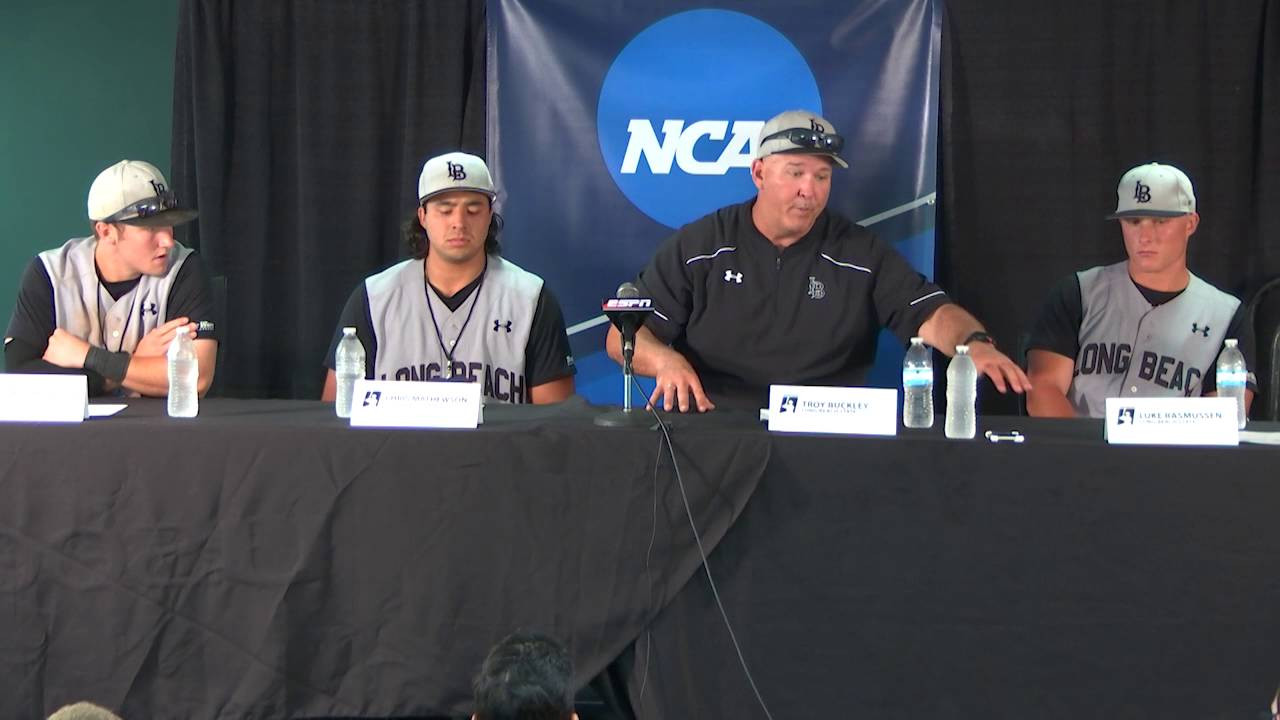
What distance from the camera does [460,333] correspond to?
128 inches

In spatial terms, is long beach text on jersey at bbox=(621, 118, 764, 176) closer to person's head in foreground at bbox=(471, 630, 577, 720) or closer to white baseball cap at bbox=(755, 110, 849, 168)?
white baseball cap at bbox=(755, 110, 849, 168)

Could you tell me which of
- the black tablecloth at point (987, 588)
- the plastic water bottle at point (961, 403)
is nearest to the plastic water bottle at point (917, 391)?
the plastic water bottle at point (961, 403)

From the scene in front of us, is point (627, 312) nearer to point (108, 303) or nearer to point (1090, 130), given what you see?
point (108, 303)

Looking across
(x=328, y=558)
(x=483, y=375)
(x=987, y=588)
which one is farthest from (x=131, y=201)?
(x=987, y=588)

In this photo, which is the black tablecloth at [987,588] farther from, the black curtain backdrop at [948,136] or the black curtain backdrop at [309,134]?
the black curtain backdrop at [309,134]

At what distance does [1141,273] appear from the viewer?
3295mm

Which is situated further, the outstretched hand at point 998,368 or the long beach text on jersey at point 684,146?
the long beach text on jersey at point 684,146

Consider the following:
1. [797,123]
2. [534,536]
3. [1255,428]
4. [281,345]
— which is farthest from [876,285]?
[281,345]

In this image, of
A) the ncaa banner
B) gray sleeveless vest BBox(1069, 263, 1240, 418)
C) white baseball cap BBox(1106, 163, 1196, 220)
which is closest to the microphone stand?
the ncaa banner

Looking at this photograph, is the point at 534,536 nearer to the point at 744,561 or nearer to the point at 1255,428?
the point at 744,561

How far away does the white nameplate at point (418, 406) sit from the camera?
86.0 inches

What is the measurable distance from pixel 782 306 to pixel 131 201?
69.0 inches

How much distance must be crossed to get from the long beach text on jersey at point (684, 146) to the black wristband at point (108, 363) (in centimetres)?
161

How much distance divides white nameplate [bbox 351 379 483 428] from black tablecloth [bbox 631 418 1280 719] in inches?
21.8
